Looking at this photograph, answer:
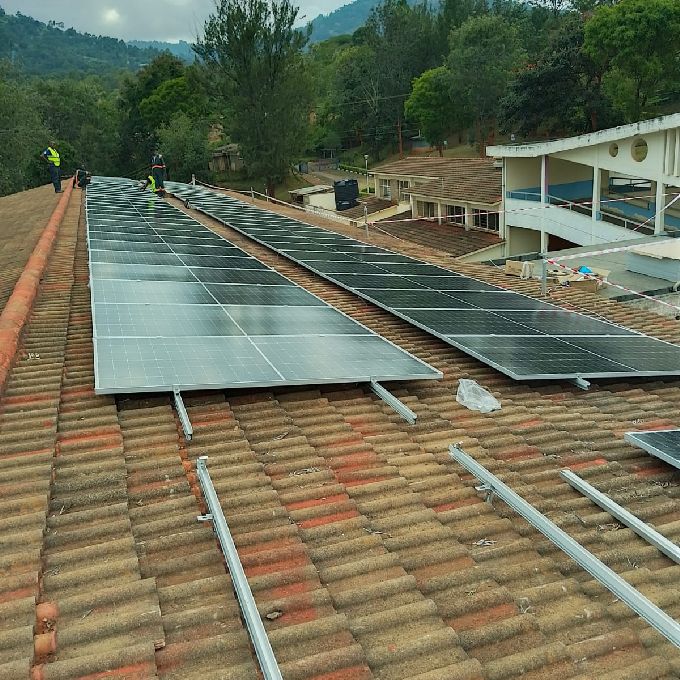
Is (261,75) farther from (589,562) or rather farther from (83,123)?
(589,562)

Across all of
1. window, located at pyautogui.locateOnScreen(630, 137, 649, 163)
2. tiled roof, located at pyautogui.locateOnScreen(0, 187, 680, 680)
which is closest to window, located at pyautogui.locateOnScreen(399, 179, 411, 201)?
window, located at pyautogui.locateOnScreen(630, 137, 649, 163)

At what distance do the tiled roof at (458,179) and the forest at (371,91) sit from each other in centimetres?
1529

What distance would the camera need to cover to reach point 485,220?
4484cm

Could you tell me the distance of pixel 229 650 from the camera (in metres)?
4.00

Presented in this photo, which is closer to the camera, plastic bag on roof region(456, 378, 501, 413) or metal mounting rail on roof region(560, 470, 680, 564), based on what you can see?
metal mounting rail on roof region(560, 470, 680, 564)

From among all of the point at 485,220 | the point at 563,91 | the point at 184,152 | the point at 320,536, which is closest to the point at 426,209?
the point at 485,220

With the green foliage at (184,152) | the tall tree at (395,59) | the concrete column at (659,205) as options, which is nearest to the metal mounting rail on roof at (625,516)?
the concrete column at (659,205)

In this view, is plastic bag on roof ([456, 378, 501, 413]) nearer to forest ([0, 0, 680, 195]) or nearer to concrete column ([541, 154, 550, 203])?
concrete column ([541, 154, 550, 203])

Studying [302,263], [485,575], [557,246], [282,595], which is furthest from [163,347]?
[557,246]

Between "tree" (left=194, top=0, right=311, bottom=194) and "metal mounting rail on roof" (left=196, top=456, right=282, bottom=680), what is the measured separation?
5835 cm

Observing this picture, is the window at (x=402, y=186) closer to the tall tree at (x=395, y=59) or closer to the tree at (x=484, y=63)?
the tree at (x=484, y=63)

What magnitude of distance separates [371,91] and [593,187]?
67.3m

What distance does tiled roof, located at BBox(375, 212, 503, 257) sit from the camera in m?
41.4

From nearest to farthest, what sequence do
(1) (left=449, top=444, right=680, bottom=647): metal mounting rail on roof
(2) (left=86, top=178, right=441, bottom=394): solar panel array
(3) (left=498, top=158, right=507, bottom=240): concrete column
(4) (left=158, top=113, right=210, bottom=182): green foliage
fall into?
1. (1) (left=449, top=444, right=680, bottom=647): metal mounting rail on roof
2. (2) (left=86, top=178, right=441, bottom=394): solar panel array
3. (3) (left=498, top=158, right=507, bottom=240): concrete column
4. (4) (left=158, top=113, right=210, bottom=182): green foliage
